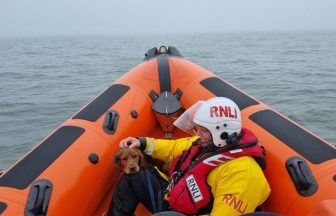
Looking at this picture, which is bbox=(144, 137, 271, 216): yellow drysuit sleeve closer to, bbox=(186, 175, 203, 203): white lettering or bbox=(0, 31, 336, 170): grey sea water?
bbox=(186, 175, 203, 203): white lettering

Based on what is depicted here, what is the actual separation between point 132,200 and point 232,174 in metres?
0.83

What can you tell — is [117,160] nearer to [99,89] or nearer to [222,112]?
[222,112]

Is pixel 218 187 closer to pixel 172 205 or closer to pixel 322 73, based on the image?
pixel 172 205

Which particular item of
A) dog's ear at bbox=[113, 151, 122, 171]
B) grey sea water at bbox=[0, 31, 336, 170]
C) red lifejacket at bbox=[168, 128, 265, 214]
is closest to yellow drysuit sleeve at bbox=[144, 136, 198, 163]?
dog's ear at bbox=[113, 151, 122, 171]

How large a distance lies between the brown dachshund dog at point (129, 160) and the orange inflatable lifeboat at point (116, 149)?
0.57 ft

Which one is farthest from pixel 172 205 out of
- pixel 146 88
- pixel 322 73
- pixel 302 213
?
pixel 322 73

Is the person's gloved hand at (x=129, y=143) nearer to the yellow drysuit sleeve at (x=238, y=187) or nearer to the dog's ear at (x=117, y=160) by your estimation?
the dog's ear at (x=117, y=160)

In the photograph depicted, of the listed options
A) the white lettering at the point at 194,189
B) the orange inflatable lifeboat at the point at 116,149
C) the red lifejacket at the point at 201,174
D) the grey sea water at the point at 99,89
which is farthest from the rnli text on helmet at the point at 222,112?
the grey sea water at the point at 99,89

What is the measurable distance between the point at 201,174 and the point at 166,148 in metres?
0.75

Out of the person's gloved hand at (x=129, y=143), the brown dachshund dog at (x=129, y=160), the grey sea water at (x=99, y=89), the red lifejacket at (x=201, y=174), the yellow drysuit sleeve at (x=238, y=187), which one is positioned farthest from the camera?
the grey sea water at (x=99, y=89)

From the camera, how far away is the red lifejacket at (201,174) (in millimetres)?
1982

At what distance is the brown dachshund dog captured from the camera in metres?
2.46

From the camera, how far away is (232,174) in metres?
1.91

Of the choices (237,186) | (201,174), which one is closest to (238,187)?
(237,186)
